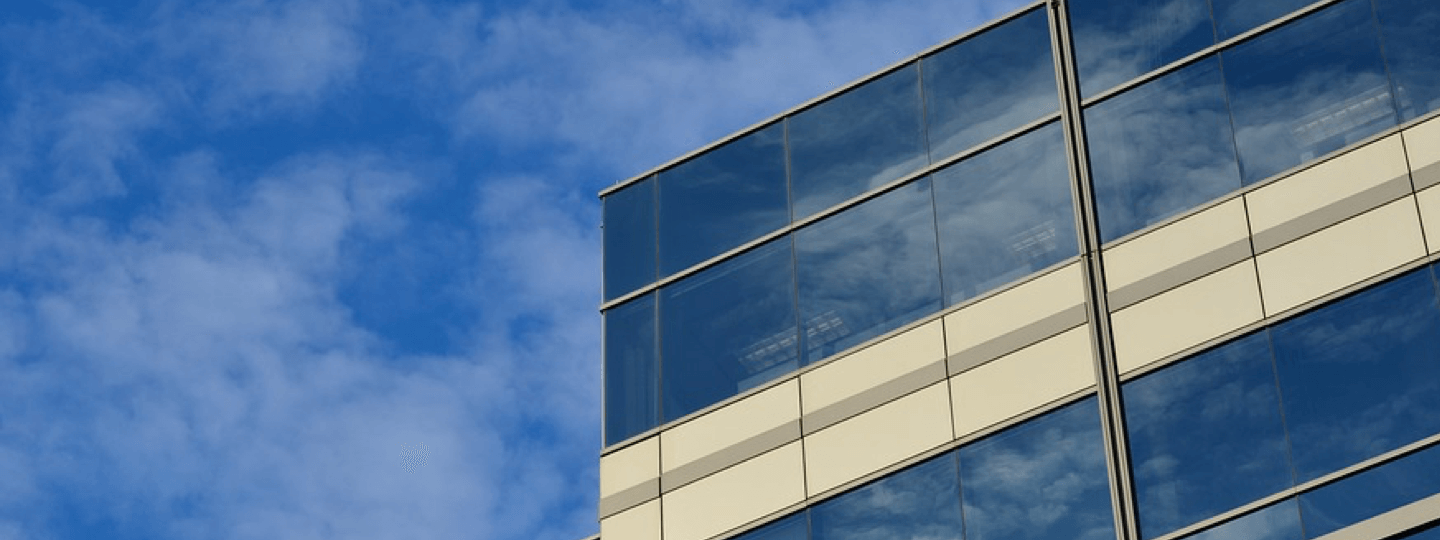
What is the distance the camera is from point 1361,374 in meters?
30.3

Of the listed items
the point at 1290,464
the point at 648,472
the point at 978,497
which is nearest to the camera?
the point at 1290,464

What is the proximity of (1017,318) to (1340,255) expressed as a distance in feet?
Result: 13.7

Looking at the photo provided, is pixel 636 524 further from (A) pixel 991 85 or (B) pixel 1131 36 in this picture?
(B) pixel 1131 36

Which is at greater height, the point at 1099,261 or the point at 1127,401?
the point at 1099,261

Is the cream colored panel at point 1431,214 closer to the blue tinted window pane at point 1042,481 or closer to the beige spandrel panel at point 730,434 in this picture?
the blue tinted window pane at point 1042,481

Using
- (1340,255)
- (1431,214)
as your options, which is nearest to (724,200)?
(1340,255)

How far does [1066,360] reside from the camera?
107 ft

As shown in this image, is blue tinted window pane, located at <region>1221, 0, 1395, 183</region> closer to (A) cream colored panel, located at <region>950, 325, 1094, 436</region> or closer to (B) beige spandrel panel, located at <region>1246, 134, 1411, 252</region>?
(B) beige spandrel panel, located at <region>1246, 134, 1411, 252</region>

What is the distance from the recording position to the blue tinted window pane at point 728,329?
3519cm

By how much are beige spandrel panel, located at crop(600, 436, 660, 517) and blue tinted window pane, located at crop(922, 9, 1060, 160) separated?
549 cm

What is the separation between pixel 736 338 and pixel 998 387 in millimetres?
4252

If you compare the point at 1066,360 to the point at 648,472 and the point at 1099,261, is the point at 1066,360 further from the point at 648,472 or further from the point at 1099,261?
the point at 648,472

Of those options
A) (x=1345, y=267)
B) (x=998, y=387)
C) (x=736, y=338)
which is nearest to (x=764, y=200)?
(x=736, y=338)

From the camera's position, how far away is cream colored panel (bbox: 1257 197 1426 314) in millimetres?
30719
